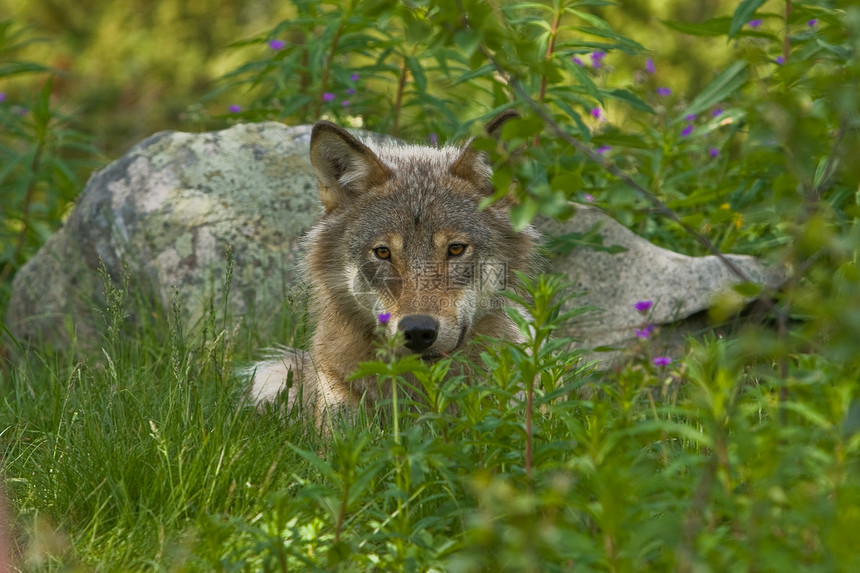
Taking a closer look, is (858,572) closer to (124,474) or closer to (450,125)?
(124,474)

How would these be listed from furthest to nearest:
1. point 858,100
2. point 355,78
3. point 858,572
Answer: point 355,78 < point 858,100 < point 858,572

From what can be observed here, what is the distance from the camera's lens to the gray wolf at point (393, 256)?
14.4ft

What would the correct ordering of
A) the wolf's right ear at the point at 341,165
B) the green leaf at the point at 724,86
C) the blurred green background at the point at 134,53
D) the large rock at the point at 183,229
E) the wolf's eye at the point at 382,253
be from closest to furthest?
1. the green leaf at the point at 724,86
2. the wolf's eye at the point at 382,253
3. the wolf's right ear at the point at 341,165
4. the large rock at the point at 183,229
5. the blurred green background at the point at 134,53

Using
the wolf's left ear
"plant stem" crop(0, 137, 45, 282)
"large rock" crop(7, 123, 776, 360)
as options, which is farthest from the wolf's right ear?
"plant stem" crop(0, 137, 45, 282)

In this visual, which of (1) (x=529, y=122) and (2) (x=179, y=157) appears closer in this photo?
(1) (x=529, y=122)

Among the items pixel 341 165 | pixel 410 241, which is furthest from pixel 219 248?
pixel 410 241

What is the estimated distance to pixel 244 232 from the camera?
5.98m

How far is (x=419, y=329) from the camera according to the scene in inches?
158

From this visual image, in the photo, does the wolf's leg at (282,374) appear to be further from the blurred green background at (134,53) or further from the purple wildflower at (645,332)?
the blurred green background at (134,53)

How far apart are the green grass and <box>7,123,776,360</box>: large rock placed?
1.51 meters

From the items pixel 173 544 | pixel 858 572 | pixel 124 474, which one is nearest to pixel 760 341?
pixel 858 572

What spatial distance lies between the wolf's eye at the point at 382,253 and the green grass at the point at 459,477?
762 millimetres

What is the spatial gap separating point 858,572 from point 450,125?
5226 millimetres

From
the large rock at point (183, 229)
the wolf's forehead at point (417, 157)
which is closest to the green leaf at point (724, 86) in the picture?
the wolf's forehead at point (417, 157)
